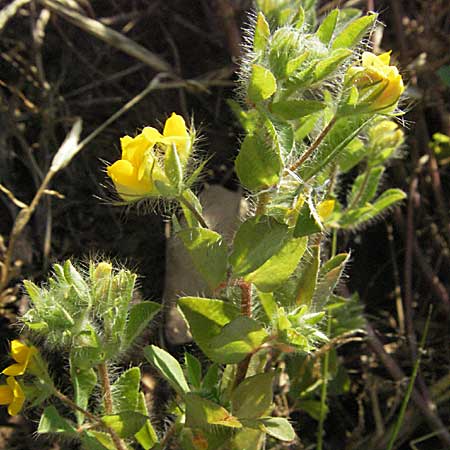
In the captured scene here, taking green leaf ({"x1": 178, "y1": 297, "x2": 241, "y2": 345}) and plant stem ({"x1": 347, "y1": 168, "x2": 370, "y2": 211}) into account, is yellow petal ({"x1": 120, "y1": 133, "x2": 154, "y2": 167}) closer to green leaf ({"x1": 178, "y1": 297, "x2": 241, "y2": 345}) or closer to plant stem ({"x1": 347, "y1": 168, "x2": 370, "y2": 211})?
green leaf ({"x1": 178, "y1": 297, "x2": 241, "y2": 345})

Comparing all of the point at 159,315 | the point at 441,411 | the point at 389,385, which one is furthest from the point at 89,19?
the point at 441,411

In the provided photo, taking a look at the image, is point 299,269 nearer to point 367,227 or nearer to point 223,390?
point 223,390

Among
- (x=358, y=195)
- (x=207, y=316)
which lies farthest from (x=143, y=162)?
(x=358, y=195)

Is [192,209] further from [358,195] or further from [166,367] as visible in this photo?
[358,195]

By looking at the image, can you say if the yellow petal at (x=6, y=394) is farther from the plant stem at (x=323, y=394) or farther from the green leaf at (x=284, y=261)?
the plant stem at (x=323, y=394)

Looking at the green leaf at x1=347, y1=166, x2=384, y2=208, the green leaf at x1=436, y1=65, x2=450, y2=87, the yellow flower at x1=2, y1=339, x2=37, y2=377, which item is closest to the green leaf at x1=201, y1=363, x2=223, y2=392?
the yellow flower at x1=2, y1=339, x2=37, y2=377

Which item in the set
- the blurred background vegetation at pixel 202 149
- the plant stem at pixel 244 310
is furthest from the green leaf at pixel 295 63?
the blurred background vegetation at pixel 202 149
